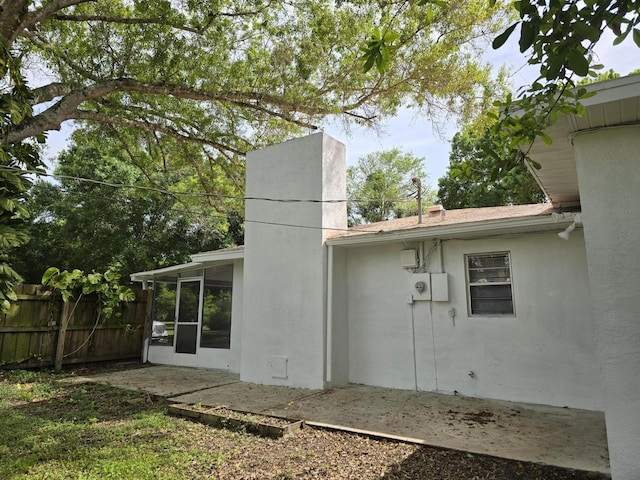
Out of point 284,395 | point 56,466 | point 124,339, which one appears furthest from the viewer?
point 124,339

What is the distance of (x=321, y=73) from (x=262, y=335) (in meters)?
5.70

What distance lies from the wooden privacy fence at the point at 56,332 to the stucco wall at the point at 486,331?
6.72 meters

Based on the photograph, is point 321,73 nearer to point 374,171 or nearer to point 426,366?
point 426,366

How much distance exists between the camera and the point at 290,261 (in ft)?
25.7

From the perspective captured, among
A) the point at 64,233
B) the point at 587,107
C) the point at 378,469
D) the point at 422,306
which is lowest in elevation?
the point at 378,469

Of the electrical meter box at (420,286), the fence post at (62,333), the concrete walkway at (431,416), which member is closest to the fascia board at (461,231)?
the electrical meter box at (420,286)

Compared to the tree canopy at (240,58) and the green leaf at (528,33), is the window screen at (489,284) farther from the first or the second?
the green leaf at (528,33)

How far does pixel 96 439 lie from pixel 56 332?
6.26 m

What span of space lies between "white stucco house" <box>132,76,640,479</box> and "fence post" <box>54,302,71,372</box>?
307cm

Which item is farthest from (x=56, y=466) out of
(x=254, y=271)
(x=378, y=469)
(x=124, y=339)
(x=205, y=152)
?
(x=205, y=152)

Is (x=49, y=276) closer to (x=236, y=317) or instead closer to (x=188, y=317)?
(x=188, y=317)

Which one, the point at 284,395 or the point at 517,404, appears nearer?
the point at 517,404

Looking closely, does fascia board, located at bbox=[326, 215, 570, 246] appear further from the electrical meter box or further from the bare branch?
the bare branch

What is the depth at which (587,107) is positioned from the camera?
129 inches
